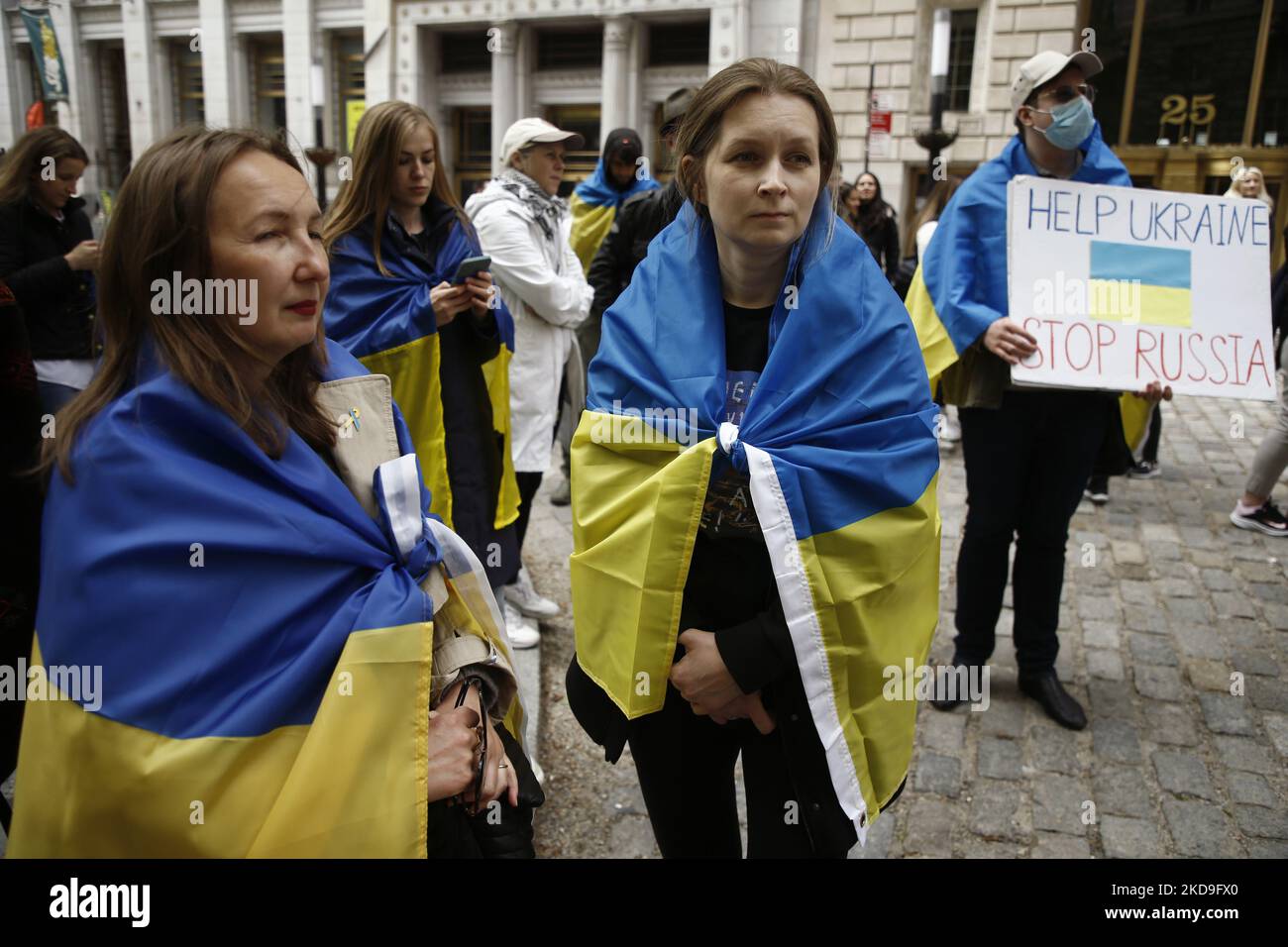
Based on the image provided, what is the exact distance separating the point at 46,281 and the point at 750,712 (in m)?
4.25

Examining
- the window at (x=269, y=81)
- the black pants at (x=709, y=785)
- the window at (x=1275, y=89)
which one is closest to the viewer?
the black pants at (x=709, y=785)

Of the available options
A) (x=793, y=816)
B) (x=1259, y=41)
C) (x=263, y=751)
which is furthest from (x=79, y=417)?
(x=1259, y=41)

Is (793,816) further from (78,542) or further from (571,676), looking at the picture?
(78,542)

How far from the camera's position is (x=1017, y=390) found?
3.47 meters

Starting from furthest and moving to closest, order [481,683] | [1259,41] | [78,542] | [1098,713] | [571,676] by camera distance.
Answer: [1259,41]
[1098,713]
[571,676]
[481,683]
[78,542]

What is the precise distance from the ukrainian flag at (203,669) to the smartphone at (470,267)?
2060mm

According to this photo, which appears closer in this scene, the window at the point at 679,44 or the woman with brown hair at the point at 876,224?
the woman with brown hair at the point at 876,224

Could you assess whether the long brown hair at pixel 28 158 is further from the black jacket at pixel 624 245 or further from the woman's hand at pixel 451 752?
the woman's hand at pixel 451 752

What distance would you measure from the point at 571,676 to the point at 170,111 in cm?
2626

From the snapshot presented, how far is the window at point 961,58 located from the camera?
18.2m

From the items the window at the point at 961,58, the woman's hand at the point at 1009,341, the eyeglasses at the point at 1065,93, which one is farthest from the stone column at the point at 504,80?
the woman's hand at the point at 1009,341

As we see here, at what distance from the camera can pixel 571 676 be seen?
6.95ft

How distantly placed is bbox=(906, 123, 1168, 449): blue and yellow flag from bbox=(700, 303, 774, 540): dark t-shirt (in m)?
1.63

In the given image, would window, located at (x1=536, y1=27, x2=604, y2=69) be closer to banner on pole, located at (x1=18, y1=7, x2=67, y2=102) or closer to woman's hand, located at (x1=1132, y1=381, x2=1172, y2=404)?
banner on pole, located at (x1=18, y1=7, x2=67, y2=102)
